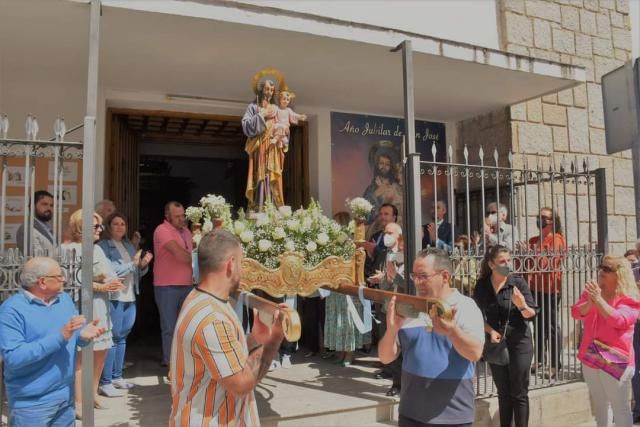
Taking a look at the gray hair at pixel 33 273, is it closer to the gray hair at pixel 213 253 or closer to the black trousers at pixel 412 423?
the gray hair at pixel 213 253

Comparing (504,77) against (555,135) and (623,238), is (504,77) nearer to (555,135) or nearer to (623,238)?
(555,135)

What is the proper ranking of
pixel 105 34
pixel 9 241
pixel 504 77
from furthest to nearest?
pixel 504 77 < pixel 9 241 < pixel 105 34

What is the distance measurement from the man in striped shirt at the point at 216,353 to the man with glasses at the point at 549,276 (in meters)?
3.75

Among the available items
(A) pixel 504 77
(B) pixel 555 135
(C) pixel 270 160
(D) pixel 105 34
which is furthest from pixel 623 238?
(D) pixel 105 34

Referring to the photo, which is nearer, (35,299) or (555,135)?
(35,299)

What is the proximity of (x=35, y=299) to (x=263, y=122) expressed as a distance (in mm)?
2707

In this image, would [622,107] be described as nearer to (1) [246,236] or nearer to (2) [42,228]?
(1) [246,236]

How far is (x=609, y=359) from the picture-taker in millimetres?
4070

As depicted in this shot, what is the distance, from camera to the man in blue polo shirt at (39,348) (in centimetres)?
290

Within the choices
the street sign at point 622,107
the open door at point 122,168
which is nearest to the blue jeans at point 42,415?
the open door at point 122,168

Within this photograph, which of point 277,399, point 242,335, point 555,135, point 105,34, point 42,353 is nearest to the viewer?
point 242,335

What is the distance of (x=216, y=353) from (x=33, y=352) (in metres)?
1.48

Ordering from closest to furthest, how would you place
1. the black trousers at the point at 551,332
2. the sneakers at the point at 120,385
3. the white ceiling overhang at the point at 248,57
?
the white ceiling overhang at the point at 248,57
the sneakers at the point at 120,385
the black trousers at the point at 551,332

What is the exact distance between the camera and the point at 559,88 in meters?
6.86
